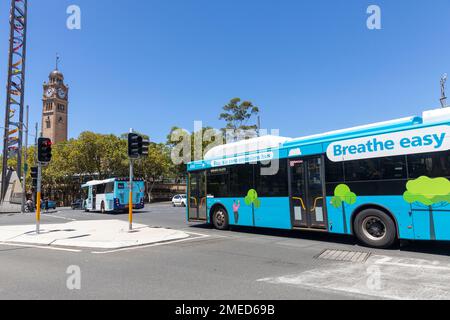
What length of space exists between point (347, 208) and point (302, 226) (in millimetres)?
1649

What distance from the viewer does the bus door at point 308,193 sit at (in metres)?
10.0

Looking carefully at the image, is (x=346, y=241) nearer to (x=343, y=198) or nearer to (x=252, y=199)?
(x=343, y=198)

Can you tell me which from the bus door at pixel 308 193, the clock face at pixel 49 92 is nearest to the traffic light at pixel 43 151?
the bus door at pixel 308 193

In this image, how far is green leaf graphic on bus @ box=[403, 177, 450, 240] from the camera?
779 centimetres

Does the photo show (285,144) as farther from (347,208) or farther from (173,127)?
(173,127)

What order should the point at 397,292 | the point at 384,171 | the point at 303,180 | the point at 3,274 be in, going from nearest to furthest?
the point at 397,292
the point at 3,274
the point at 384,171
the point at 303,180

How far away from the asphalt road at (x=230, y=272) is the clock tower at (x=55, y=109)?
114369 millimetres

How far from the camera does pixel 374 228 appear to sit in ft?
29.7

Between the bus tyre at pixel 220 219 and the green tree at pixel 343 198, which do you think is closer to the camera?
the green tree at pixel 343 198

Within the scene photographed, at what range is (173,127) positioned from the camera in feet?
191

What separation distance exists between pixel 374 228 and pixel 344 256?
64.5 inches

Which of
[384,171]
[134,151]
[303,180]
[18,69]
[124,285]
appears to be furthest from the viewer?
[18,69]

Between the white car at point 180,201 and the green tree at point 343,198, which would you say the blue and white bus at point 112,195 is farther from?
the green tree at point 343,198
